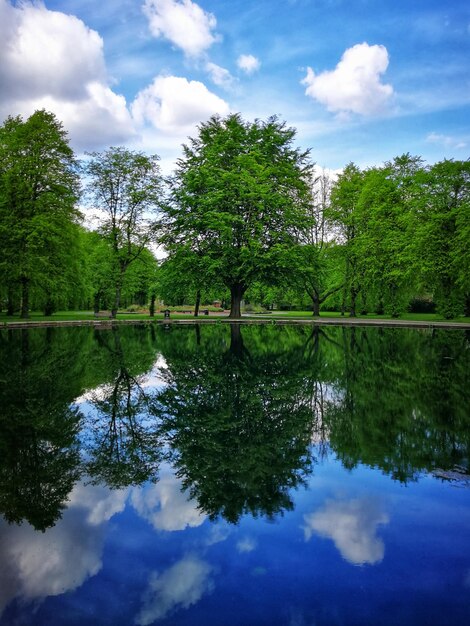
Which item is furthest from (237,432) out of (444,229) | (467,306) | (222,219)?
(467,306)

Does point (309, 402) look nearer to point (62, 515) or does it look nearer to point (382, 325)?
point (62, 515)

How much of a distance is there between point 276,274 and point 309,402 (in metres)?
27.6

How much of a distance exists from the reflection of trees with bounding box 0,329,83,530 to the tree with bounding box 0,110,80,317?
930 inches

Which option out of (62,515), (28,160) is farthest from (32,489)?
(28,160)

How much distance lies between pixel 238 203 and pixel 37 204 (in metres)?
16.9

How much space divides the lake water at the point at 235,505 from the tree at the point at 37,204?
27266 mm

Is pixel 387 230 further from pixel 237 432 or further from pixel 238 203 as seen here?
pixel 237 432

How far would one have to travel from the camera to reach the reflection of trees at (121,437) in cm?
580

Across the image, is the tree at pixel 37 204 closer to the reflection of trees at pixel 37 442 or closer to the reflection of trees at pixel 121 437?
the reflection of trees at pixel 37 442

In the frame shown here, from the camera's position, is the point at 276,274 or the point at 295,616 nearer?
the point at 295,616

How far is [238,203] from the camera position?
1394 inches

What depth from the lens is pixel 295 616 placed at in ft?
10.1

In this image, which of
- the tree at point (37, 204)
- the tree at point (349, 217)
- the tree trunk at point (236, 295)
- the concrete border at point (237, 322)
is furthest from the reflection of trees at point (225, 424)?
the tree at point (349, 217)

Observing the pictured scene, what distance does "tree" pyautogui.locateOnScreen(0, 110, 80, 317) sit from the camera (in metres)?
34.3
